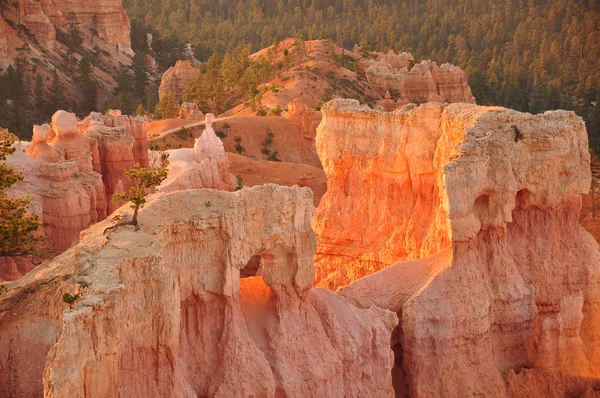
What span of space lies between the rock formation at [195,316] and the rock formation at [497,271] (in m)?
1.78

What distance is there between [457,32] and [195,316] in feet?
320

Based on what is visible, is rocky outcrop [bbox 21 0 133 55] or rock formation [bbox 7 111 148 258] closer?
rock formation [bbox 7 111 148 258]

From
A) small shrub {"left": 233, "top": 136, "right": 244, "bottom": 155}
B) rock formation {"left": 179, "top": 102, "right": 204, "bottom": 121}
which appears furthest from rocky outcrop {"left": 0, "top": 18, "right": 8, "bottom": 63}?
small shrub {"left": 233, "top": 136, "right": 244, "bottom": 155}

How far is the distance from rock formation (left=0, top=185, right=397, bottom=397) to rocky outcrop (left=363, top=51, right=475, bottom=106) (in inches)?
2204

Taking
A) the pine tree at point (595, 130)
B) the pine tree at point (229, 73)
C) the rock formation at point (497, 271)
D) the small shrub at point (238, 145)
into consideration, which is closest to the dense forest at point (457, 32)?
the pine tree at point (595, 130)

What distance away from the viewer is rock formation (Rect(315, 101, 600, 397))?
69.8 ft

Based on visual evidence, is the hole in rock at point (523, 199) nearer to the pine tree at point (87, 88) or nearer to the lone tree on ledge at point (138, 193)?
the lone tree on ledge at point (138, 193)

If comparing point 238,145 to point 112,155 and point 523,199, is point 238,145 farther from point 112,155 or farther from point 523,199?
point 523,199

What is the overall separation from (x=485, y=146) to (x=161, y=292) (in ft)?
31.1

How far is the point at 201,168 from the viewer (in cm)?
3656

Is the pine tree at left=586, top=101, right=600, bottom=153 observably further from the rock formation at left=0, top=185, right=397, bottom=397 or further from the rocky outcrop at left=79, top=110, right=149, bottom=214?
the rock formation at left=0, top=185, right=397, bottom=397

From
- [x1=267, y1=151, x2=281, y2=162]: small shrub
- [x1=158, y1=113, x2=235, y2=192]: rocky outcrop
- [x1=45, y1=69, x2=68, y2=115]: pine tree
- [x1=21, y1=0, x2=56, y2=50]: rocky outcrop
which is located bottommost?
[x1=158, y1=113, x2=235, y2=192]: rocky outcrop

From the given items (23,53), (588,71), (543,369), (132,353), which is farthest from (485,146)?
(588,71)

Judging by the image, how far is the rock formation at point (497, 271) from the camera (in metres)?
21.3
